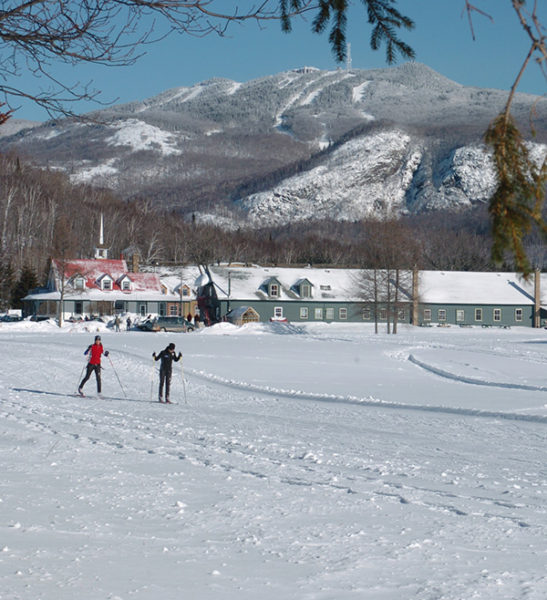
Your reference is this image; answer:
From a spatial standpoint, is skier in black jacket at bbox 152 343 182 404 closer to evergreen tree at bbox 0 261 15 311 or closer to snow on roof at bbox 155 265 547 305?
snow on roof at bbox 155 265 547 305

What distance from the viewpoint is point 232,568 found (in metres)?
7.24

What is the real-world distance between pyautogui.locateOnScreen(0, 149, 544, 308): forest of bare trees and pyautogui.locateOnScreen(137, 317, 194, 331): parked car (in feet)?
42.8

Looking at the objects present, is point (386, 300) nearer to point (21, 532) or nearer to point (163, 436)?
point (163, 436)

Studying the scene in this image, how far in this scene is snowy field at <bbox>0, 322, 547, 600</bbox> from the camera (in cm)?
696

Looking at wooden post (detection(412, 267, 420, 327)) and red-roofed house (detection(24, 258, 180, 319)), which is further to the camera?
red-roofed house (detection(24, 258, 180, 319))

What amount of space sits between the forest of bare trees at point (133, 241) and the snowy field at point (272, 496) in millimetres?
49413

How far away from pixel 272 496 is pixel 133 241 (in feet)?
375

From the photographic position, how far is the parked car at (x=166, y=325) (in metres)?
64.8

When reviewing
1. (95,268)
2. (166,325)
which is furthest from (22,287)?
(166,325)

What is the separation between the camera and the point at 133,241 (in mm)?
121812

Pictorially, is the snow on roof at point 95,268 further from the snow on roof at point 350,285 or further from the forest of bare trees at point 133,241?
the snow on roof at point 350,285

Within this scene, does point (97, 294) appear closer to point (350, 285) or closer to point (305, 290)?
point (305, 290)

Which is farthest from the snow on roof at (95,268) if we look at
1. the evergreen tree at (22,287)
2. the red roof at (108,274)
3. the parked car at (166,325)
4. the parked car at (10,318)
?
the parked car at (166,325)

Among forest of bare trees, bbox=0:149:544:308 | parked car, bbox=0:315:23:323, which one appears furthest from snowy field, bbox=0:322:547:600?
parked car, bbox=0:315:23:323
